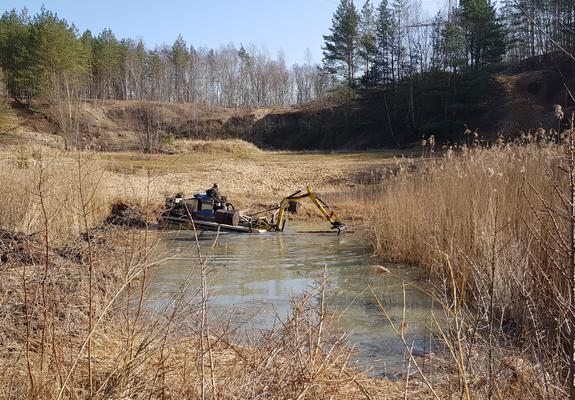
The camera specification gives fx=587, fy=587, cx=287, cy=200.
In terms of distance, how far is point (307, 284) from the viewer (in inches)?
313

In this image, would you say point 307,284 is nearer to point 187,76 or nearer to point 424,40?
point 424,40

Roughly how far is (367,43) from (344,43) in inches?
197

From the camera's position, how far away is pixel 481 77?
37.4m

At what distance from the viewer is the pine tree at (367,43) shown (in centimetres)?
4563

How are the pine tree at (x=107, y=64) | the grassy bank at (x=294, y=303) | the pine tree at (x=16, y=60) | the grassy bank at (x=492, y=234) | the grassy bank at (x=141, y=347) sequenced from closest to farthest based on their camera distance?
the grassy bank at (x=141, y=347) → the grassy bank at (x=294, y=303) → the grassy bank at (x=492, y=234) → the pine tree at (x=16, y=60) → the pine tree at (x=107, y=64)

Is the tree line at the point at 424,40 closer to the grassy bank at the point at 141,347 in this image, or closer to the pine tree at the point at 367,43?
the pine tree at the point at 367,43

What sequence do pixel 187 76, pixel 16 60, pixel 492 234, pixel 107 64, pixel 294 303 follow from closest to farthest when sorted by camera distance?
pixel 294 303 < pixel 492 234 < pixel 16 60 < pixel 107 64 < pixel 187 76

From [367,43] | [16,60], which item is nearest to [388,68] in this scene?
[367,43]

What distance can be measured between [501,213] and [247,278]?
4008 mm

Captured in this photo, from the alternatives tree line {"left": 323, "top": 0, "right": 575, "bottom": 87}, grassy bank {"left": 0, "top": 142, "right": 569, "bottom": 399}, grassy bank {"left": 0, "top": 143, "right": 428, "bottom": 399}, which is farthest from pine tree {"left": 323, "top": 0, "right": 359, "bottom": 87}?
grassy bank {"left": 0, "top": 143, "right": 428, "bottom": 399}

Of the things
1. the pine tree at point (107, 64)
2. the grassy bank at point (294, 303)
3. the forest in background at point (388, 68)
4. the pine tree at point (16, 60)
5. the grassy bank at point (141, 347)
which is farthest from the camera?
the pine tree at point (107, 64)

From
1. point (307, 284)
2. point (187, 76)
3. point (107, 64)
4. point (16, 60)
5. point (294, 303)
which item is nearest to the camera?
point (294, 303)

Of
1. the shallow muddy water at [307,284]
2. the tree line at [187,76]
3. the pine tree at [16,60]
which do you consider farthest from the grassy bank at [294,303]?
the tree line at [187,76]

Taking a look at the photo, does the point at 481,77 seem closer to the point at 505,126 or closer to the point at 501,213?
the point at 505,126
